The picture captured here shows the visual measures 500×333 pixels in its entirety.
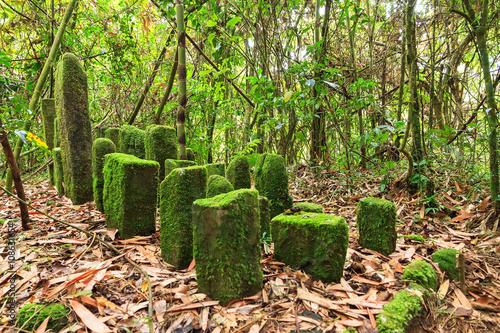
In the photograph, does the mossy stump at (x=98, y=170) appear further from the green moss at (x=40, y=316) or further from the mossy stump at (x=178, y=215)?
the green moss at (x=40, y=316)

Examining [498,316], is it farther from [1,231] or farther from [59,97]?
[59,97]

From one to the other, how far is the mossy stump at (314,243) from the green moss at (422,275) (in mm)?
542

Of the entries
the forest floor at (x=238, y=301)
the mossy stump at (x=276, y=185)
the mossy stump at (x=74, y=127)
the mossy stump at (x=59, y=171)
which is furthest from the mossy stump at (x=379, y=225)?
the mossy stump at (x=59, y=171)

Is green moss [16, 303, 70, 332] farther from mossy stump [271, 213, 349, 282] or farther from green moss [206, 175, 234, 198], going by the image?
mossy stump [271, 213, 349, 282]

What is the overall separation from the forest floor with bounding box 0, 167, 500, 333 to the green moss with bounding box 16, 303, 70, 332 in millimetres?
48

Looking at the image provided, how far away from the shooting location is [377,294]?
2.14 metres

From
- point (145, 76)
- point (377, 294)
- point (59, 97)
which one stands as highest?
point (145, 76)

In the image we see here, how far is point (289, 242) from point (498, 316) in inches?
70.1

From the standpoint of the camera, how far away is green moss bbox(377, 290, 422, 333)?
1.70 metres

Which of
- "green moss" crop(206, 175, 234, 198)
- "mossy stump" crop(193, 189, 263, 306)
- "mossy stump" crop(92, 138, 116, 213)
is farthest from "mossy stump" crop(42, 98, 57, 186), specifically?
"mossy stump" crop(193, 189, 263, 306)

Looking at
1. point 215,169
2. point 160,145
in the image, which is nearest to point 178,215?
point 215,169

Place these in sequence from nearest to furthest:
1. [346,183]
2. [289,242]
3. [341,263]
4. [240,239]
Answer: [240,239]
[341,263]
[289,242]
[346,183]

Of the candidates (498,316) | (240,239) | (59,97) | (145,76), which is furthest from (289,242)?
(145,76)

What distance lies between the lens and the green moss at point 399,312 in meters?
1.70
